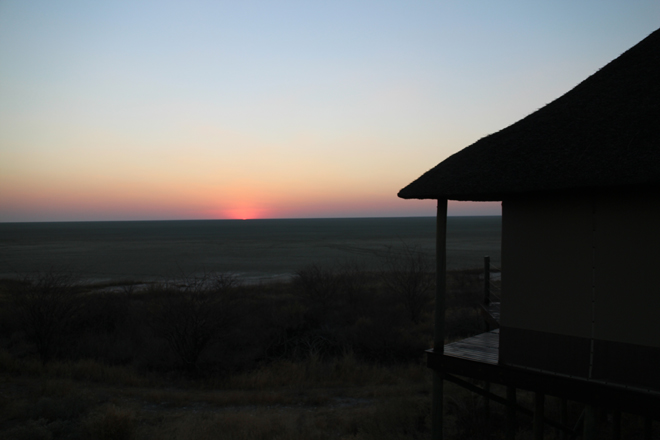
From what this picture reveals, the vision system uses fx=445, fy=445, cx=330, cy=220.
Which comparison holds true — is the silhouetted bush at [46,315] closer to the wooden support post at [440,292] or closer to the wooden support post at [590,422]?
the wooden support post at [440,292]

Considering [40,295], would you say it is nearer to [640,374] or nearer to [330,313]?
[330,313]

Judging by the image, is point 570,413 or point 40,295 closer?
point 570,413

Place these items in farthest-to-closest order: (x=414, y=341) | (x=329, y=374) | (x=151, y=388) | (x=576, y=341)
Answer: (x=414, y=341) < (x=329, y=374) < (x=151, y=388) < (x=576, y=341)

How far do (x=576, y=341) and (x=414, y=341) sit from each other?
970cm

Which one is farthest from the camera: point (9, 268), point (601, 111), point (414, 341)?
point (9, 268)

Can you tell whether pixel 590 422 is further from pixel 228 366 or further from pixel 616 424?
pixel 228 366

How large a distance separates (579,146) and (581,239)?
1065 mm

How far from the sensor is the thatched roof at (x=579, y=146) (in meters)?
4.55

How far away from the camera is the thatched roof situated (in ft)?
14.9

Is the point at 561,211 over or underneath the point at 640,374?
over

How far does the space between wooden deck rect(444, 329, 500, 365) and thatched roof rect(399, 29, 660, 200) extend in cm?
213

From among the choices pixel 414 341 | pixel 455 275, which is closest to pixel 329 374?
pixel 414 341

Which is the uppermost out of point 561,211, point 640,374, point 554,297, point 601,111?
point 601,111

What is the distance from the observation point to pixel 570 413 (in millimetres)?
9391
